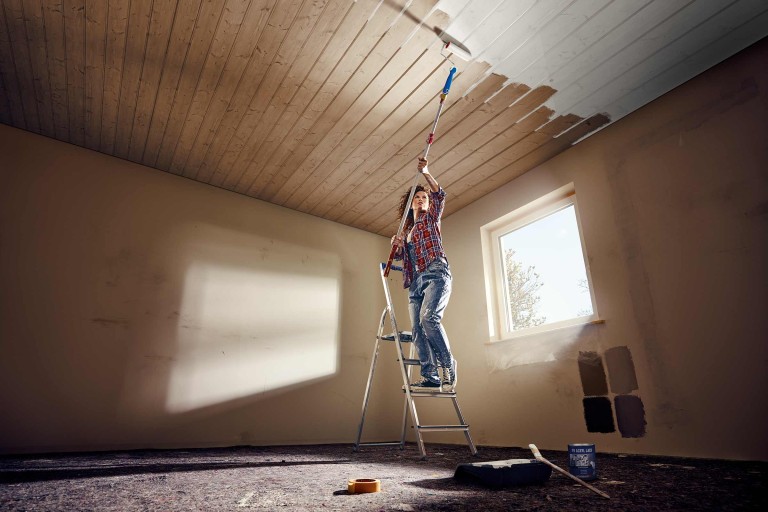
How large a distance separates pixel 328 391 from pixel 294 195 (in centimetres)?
191

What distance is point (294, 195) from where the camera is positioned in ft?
12.7

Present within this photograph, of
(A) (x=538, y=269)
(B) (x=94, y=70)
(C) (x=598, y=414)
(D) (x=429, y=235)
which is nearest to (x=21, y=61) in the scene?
(B) (x=94, y=70)

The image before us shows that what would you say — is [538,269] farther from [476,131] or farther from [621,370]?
[476,131]

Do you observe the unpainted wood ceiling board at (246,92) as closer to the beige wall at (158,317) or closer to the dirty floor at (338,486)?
the beige wall at (158,317)

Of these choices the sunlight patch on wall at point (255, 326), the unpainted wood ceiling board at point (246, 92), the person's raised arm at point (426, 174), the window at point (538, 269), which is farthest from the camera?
the sunlight patch on wall at point (255, 326)

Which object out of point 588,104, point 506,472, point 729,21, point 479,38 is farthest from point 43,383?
point 729,21

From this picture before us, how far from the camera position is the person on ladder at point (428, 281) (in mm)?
2568

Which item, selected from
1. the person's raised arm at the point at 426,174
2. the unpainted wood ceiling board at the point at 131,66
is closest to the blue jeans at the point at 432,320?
the person's raised arm at the point at 426,174

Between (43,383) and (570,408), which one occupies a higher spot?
(43,383)

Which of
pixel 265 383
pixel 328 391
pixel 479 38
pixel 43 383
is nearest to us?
pixel 479 38

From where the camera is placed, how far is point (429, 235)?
2734 millimetres

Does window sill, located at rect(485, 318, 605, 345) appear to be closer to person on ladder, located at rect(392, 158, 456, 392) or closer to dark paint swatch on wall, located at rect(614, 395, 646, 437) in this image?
dark paint swatch on wall, located at rect(614, 395, 646, 437)

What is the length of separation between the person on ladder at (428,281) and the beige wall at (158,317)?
1.37m

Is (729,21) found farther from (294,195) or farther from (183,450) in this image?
(183,450)
